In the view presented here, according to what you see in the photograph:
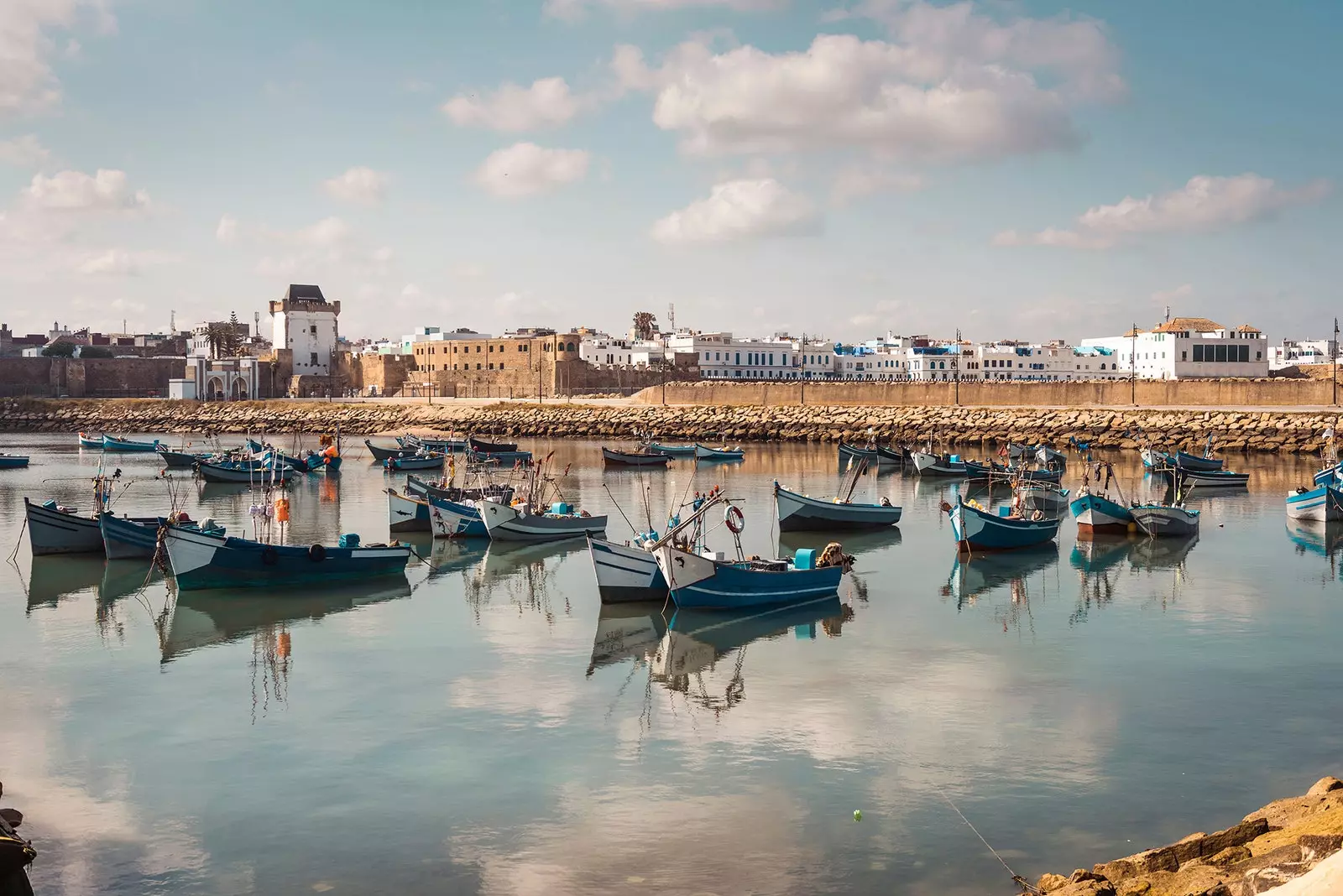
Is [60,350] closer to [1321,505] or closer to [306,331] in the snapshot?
[306,331]

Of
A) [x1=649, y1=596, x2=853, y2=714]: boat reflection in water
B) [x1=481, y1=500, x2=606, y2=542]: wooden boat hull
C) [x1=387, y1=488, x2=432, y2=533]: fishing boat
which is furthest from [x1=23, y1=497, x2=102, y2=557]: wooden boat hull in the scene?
[x1=649, y1=596, x2=853, y2=714]: boat reflection in water

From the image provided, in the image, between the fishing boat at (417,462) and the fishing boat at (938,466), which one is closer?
the fishing boat at (938,466)

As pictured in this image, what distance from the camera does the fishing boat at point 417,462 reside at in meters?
53.2

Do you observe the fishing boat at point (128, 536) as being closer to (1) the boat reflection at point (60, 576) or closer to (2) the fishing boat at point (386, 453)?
(1) the boat reflection at point (60, 576)

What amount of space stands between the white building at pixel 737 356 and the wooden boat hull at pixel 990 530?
8196cm

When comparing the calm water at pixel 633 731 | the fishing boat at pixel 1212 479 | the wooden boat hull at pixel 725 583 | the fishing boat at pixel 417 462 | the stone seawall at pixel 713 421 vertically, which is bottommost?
the calm water at pixel 633 731

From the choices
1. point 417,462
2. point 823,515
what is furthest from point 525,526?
point 417,462

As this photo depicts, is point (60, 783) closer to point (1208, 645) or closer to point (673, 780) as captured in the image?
point (673, 780)

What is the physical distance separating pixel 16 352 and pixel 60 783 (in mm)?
141268

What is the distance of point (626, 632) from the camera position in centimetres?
2052

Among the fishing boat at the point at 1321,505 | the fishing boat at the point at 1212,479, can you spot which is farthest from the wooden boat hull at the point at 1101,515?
the fishing boat at the point at 1212,479

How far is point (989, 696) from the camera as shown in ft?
54.2

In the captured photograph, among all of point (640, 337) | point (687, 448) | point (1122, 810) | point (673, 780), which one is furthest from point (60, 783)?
point (640, 337)

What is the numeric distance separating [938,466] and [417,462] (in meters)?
22.3
